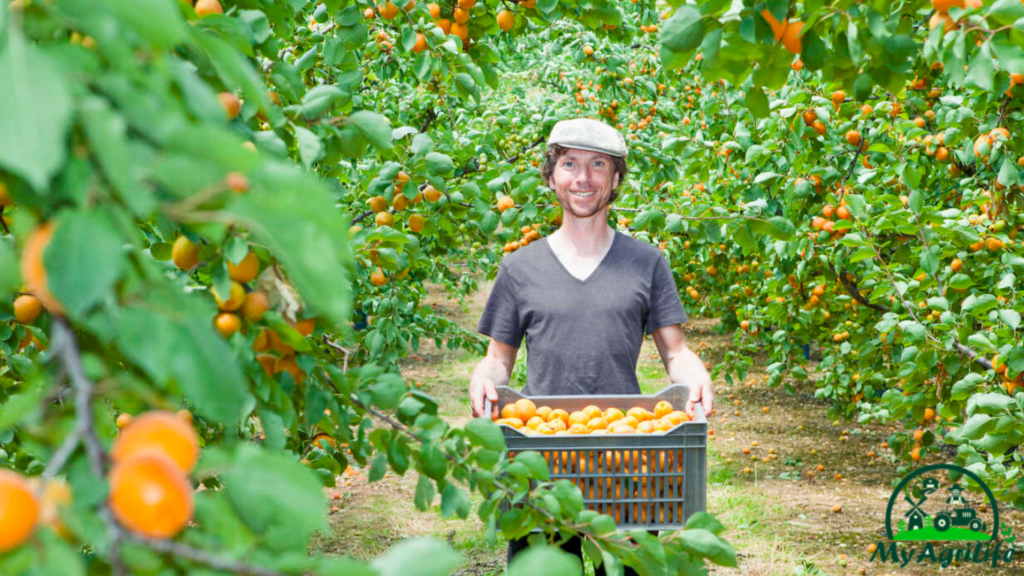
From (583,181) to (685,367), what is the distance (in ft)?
2.11

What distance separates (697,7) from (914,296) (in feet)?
8.29

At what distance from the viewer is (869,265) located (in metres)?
3.13

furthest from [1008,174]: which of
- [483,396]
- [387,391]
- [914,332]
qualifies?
[387,391]

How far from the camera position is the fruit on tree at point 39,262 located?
60 cm

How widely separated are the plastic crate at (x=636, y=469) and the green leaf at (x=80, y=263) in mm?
1435

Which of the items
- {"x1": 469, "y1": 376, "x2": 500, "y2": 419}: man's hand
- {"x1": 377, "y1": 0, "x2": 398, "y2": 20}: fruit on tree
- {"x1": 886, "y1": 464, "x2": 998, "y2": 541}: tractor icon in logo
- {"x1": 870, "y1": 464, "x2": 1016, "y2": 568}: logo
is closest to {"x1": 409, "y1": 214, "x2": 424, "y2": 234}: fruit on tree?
{"x1": 469, "y1": 376, "x2": 500, "y2": 419}: man's hand

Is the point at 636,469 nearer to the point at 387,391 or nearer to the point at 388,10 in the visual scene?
the point at 387,391

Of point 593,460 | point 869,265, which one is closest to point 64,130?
point 593,460

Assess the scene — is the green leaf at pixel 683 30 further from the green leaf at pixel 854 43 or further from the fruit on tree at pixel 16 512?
the fruit on tree at pixel 16 512

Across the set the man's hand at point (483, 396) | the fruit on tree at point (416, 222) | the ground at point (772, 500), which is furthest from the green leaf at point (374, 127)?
the ground at point (772, 500)

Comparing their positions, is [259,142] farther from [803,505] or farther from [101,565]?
[803,505]

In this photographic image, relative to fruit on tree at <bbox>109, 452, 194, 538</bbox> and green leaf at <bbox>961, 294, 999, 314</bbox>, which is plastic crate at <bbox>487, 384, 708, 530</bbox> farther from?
fruit on tree at <bbox>109, 452, 194, 538</bbox>

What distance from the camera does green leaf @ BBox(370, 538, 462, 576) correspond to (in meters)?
0.64

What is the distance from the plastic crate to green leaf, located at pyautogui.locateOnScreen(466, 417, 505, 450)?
64 cm
